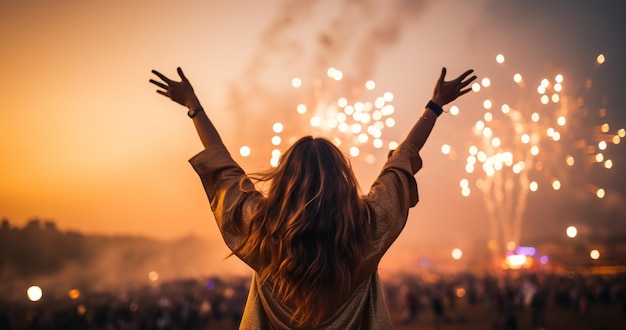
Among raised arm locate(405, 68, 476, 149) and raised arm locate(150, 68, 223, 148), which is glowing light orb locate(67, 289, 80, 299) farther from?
raised arm locate(405, 68, 476, 149)

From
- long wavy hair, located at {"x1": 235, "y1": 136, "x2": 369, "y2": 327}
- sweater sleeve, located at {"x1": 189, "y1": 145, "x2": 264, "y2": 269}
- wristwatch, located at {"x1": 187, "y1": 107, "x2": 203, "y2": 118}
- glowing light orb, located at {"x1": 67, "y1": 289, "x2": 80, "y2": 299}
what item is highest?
wristwatch, located at {"x1": 187, "y1": 107, "x2": 203, "y2": 118}

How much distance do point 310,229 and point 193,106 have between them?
906 millimetres

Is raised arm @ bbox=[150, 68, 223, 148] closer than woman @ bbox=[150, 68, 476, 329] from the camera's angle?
No

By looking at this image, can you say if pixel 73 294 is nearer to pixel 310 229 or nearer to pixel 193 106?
pixel 193 106

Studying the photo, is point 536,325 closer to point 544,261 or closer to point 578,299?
point 578,299

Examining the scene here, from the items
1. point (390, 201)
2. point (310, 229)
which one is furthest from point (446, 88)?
point (310, 229)

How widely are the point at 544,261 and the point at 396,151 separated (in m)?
105

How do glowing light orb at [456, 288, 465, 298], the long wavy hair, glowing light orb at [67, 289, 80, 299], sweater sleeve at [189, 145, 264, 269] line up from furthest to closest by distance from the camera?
glowing light orb at [456, 288, 465, 298] → glowing light orb at [67, 289, 80, 299] → sweater sleeve at [189, 145, 264, 269] → the long wavy hair

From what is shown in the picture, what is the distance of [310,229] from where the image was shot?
73.4 inches

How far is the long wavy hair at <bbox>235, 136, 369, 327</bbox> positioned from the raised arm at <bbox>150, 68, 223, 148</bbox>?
0.43 m

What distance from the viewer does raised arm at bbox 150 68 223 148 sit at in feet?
7.27

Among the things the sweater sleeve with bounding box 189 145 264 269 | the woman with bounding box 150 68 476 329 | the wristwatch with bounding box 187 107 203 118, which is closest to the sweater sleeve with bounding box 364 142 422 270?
the woman with bounding box 150 68 476 329

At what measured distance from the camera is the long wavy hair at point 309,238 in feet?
6.10

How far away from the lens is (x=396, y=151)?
7.29 feet
